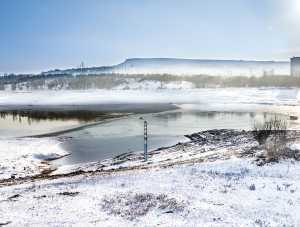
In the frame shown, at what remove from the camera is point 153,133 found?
38.4 metres

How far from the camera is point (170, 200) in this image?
10.6 meters

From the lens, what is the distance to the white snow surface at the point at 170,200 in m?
9.35

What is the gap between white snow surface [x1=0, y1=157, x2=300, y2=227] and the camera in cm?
935

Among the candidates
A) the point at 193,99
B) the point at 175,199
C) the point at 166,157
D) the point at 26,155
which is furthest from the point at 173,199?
the point at 193,99

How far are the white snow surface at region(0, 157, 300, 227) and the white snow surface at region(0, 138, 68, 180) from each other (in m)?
9.25

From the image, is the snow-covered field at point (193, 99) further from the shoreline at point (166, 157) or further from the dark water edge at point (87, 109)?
the shoreline at point (166, 157)

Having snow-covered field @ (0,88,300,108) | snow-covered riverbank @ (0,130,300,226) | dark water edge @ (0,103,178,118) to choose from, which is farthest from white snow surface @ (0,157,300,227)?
snow-covered field @ (0,88,300,108)

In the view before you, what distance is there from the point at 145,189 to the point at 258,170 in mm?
4348

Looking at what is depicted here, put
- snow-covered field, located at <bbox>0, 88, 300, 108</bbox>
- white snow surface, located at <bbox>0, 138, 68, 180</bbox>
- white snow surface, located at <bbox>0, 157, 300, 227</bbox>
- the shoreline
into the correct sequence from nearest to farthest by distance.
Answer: white snow surface, located at <bbox>0, 157, 300, 227</bbox>
the shoreline
white snow surface, located at <bbox>0, 138, 68, 180</bbox>
snow-covered field, located at <bbox>0, 88, 300, 108</bbox>

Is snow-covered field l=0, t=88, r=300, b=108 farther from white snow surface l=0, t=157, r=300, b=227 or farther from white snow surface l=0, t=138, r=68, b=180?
white snow surface l=0, t=157, r=300, b=227

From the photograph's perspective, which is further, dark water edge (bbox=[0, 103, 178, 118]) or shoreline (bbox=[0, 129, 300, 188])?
dark water edge (bbox=[0, 103, 178, 118])

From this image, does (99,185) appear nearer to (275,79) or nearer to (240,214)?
(240,214)

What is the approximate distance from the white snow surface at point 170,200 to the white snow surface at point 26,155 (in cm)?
925

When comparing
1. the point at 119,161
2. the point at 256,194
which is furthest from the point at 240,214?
Result: the point at 119,161
